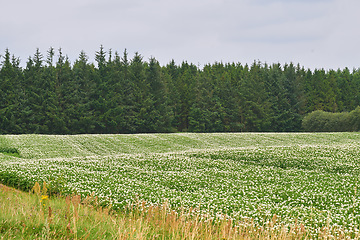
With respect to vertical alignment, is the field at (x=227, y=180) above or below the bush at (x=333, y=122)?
below

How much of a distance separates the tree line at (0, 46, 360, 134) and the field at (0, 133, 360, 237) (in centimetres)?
2509

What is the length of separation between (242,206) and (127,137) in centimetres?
3227

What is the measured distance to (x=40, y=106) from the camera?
57250 mm

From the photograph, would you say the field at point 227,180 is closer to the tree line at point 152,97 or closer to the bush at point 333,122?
the tree line at point 152,97

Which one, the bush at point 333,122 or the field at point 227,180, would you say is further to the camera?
the bush at point 333,122

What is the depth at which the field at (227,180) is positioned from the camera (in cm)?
1131

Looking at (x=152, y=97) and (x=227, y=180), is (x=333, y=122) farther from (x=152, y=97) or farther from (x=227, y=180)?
(x=227, y=180)

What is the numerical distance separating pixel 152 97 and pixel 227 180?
167 ft

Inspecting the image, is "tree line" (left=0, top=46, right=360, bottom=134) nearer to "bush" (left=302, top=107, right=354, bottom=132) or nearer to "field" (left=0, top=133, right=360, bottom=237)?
"bush" (left=302, top=107, right=354, bottom=132)

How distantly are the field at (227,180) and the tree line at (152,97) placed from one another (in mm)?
25086

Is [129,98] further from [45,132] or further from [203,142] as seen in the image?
[203,142]

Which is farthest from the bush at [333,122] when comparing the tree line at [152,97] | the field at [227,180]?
the field at [227,180]

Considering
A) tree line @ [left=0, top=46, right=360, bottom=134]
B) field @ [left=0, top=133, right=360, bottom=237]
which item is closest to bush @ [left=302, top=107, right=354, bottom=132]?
tree line @ [left=0, top=46, right=360, bottom=134]

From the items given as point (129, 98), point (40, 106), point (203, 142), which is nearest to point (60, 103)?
point (40, 106)
